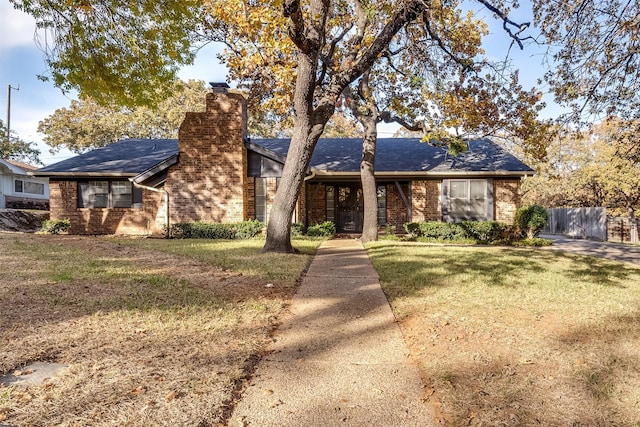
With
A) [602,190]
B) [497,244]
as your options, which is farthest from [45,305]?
[602,190]

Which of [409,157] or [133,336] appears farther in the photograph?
[409,157]

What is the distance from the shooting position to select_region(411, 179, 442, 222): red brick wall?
1656cm

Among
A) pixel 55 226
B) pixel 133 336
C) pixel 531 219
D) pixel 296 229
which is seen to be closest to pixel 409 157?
pixel 531 219

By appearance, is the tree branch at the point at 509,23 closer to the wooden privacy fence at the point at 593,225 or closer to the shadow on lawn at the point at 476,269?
the shadow on lawn at the point at 476,269

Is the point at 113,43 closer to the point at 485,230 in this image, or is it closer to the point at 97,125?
the point at 485,230

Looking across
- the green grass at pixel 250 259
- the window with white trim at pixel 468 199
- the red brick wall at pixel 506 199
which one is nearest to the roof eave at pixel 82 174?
the green grass at pixel 250 259

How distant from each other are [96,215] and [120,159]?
118 inches

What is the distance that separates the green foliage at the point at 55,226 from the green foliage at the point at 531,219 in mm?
18386

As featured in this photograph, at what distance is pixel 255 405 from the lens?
7.72 ft

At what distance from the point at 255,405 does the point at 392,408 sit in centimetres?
85

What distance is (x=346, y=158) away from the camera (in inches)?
693

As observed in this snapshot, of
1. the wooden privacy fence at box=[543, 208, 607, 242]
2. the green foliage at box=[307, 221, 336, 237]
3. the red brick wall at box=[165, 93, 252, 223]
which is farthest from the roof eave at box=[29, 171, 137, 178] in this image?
the wooden privacy fence at box=[543, 208, 607, 242]

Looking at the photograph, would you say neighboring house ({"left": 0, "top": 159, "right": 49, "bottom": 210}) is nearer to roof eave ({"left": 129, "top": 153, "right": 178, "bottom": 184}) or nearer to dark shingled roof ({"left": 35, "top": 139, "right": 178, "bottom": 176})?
dark shingled roof ({"left": 35, "top": 139, "right": 178, "bottom": 176})

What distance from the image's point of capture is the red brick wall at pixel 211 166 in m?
14.4
